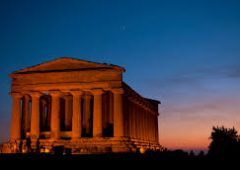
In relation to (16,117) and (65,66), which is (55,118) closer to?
(16,117)

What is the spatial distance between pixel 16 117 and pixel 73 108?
34.9 ft

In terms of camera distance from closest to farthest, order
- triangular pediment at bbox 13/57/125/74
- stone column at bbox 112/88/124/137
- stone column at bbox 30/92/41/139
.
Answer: stone column at bbox 112/88/124/137, triangular pediment at bbox 13/57/125/74, stone column at bbox 30/92/41/139

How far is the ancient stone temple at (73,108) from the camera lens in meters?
71.8

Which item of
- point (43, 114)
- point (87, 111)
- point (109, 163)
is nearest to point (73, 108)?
point (87, 111)

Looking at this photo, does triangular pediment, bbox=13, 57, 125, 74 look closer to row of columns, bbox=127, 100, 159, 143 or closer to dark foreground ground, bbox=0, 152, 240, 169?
row of columns, bbox=127, 100, 159, 143

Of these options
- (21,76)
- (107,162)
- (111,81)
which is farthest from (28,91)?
(107,162)

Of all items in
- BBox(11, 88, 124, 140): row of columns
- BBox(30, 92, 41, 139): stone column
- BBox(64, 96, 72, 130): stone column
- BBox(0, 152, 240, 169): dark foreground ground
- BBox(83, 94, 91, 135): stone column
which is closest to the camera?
BBox(0, 152, 240, 169): dark foreground ground

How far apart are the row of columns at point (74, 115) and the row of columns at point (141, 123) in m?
9.34


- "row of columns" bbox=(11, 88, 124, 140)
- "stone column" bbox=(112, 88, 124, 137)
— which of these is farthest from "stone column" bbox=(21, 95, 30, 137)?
"stone column" bbox=(112, 88, 124, 137)

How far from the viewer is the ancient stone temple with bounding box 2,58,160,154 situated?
71.8m

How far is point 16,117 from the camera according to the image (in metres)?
76.9

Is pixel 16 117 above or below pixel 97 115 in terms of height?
above

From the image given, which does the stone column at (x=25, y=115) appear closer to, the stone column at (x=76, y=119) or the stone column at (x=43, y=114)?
the stone column at (x=43, y=114)

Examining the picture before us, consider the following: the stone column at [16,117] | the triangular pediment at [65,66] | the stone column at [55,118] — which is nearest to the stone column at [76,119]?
the stone column at [55,118]
